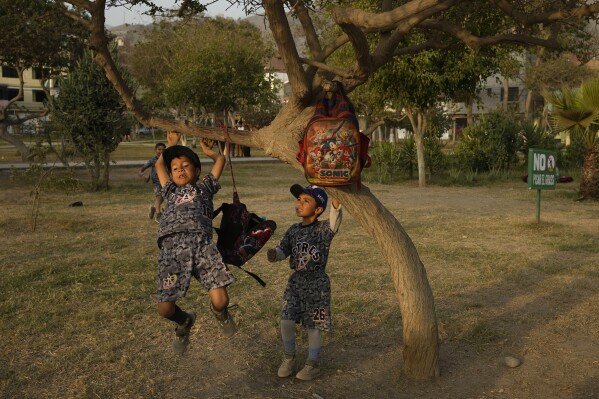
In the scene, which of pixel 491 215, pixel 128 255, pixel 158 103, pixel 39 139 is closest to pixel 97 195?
pixel 39 139

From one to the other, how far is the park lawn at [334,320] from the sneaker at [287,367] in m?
0.08

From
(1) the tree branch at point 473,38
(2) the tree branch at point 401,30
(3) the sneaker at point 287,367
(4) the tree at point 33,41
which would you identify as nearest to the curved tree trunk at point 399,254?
(2) the tree branch at point 401,30

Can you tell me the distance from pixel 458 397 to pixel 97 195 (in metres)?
14.7

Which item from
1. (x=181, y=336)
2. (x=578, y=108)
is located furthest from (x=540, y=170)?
(x=181, y=336)

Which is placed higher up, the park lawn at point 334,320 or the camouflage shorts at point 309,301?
the camouflage shorts at point 309,301

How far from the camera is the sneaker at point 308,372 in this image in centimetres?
489

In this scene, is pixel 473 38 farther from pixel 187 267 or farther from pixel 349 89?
pixel 187 267

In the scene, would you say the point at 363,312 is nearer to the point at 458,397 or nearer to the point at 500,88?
the point at 458,397

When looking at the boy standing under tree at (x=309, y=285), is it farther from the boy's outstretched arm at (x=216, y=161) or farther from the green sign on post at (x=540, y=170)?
the green sign on post at (x=540, y=170)

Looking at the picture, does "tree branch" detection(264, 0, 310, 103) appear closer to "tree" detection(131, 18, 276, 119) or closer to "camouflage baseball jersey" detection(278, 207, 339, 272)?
"camouflage baseball jersey" detection(278, 207, 339, 272)

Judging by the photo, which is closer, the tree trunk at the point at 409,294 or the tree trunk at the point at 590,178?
the tree trunk at the point at 409,294

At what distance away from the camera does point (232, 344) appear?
18.7 ft

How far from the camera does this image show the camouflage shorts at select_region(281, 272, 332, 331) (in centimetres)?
490

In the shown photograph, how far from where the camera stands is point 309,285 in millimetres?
4945
